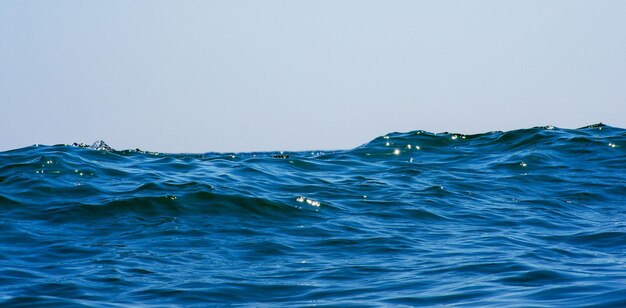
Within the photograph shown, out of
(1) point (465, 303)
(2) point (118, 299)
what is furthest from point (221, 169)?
(1) point (465, 303)

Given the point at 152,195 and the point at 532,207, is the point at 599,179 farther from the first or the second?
the point at 152,195

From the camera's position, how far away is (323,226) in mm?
14359

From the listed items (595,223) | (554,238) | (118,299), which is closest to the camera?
(118,299)

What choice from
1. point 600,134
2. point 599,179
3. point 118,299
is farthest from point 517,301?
A: point 600,134

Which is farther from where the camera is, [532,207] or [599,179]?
[599,179]

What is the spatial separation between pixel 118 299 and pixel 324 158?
13.4 meters

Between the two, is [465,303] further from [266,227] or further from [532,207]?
[532,207]

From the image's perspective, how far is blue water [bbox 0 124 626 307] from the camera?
389 inches

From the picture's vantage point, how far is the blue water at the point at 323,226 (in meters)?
9.89

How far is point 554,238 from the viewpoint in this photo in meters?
13.6

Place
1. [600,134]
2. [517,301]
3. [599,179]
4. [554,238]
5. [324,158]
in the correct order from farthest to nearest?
[600,134], [324,158], [599,179], [554,238], [517,301]

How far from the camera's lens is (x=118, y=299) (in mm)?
9453

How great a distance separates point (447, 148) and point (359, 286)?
45.9 ft

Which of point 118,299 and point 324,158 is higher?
point 324,158
